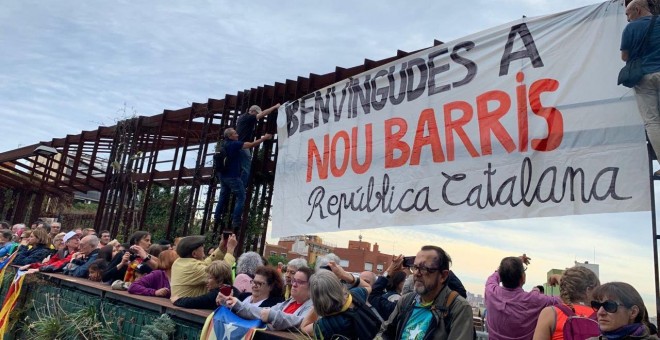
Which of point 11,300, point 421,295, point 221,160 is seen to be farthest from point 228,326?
point 11,300

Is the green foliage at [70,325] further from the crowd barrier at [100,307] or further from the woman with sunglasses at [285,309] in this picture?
the woman with sunglasses at [285,309]

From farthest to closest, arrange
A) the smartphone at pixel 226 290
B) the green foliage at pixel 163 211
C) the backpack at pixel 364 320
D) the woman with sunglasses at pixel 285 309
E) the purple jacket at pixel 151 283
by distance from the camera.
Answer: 1. the green foliage at pixel 163 211
2. the purple jacket at pixel 151 283
3. the smartphone at pixel 226 290
4. the woman with sunglasses at pixel 285 309
5. the backpack at pixel 364 320

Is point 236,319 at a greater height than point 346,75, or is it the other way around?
point 346,75

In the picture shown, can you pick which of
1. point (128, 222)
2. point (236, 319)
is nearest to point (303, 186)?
point (236, 319)

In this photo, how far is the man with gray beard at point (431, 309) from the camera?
2.93 meters

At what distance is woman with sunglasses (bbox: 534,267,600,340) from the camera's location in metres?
3.21

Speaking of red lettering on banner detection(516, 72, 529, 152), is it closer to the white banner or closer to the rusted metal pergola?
the white banner

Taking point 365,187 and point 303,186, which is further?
point 303,186

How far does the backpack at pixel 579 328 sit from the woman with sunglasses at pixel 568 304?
0.03 meters

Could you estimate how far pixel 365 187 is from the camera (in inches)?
226

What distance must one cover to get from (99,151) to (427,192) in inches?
520

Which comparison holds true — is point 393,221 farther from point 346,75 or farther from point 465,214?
point 346,75

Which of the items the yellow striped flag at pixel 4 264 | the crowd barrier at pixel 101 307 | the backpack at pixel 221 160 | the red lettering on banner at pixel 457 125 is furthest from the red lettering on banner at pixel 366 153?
the yellow striped flag at pixel 4 264

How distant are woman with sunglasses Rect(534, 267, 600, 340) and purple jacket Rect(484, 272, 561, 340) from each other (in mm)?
204
